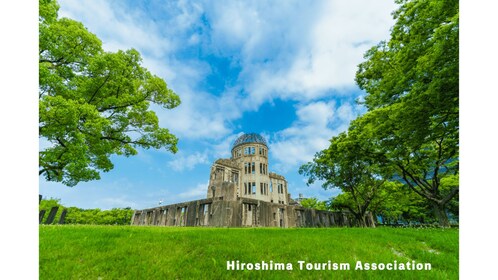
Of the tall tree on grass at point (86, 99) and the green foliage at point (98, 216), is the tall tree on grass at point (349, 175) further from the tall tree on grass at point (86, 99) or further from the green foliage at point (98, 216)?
the green foliage at point (98, 216)

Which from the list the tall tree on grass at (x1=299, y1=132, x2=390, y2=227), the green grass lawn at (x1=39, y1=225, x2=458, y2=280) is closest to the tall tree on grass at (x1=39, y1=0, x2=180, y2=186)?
the green grass lawn at (x1=39, y1=225, x2=458, y2=280)

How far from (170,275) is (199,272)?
0.42 meters

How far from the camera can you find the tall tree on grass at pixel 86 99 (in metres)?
12.1

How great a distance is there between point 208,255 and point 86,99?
52.4 ft

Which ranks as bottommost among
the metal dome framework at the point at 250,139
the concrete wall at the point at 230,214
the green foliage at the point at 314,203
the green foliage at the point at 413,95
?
the concrete wall at the point at 230,214

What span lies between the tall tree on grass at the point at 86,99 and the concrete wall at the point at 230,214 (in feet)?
18.5

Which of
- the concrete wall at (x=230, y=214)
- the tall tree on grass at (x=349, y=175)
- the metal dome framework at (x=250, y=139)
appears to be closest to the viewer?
the concrete wall at (x=230, y=214)

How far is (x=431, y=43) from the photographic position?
8.50 m

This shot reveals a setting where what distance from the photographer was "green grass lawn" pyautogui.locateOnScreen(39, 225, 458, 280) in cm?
359

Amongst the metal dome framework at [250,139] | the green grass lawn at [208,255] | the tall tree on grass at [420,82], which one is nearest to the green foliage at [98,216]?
the metal dome framework at [250,139]

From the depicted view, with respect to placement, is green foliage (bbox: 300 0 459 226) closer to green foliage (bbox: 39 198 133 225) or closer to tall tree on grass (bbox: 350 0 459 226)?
tall tree on grass (bbox: 350 0 459 226)

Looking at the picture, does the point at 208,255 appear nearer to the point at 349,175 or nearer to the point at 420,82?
the point at 420,82

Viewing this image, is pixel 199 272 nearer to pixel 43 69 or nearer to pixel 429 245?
pixel 429 245

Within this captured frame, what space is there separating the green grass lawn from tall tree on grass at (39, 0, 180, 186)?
Answer: 8996mm
